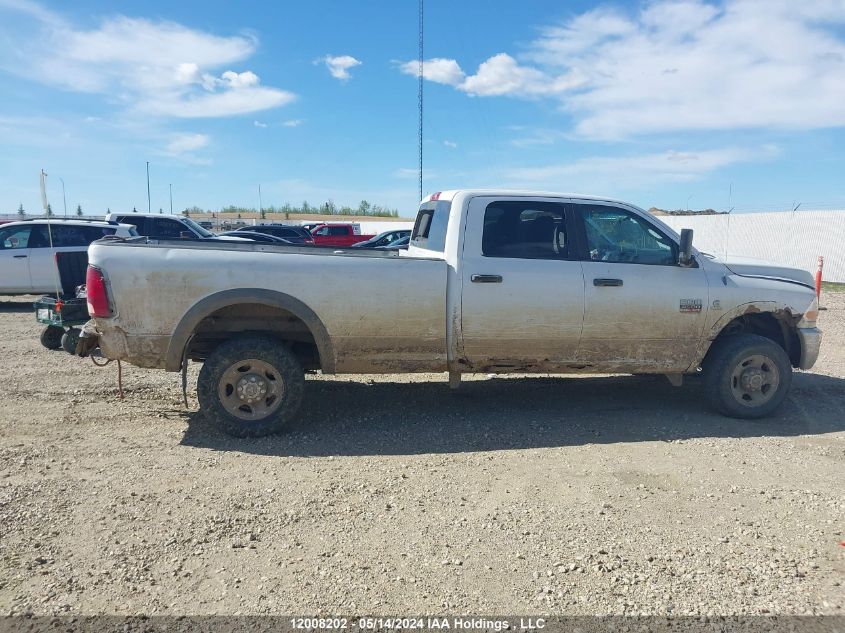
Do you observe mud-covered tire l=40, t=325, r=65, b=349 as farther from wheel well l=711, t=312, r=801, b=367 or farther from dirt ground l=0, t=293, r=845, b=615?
wheel well l=711, t=312, r=801, b=367

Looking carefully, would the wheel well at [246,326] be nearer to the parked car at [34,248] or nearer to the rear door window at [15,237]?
the parked car at [34,248]

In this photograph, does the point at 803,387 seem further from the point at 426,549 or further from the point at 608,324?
the point at 426,549

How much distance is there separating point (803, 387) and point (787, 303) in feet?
5.91

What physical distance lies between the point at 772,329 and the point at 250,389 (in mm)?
4880

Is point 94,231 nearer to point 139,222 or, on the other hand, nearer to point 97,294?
point 139,222

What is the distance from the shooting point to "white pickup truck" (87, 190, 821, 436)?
5223mm

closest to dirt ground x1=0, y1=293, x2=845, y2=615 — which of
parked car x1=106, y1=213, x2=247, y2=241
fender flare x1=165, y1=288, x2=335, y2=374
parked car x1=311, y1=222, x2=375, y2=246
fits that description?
fender flare x1=165, y1=288, x2=335, y2=374

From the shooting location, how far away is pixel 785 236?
24.0 meters

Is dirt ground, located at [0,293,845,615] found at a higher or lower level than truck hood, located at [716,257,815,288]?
lower

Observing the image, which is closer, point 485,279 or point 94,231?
point 485,279

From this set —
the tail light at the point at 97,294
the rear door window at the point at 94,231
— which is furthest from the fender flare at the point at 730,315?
the rear door window at the point at 94,231

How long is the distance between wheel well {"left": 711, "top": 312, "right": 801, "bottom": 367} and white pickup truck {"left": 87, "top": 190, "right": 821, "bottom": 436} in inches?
1.6

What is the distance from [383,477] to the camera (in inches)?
182

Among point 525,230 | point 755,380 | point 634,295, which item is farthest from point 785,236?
point 525,230
